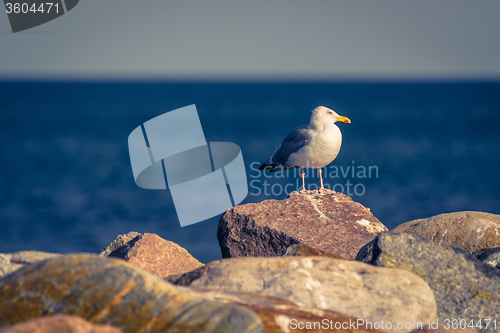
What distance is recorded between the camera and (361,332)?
117 inches

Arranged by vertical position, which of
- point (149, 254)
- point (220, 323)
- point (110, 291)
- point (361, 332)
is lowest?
point (149, 254)

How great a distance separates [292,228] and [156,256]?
190cm

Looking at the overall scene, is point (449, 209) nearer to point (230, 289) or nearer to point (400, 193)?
point (400, 193)

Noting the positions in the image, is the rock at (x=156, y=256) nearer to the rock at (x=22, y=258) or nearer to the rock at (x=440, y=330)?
the rock at (x=22, y=258)

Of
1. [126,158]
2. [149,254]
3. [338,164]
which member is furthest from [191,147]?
[126,158]

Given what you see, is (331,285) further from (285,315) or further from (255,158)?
(255,158)

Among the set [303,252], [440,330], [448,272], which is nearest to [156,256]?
[303,252]

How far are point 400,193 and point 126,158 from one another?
18869 mm

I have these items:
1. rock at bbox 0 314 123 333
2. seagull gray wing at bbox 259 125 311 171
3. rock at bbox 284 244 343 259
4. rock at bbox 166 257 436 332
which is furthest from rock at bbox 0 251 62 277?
seagull gray wing at bbox 259 125 311 171

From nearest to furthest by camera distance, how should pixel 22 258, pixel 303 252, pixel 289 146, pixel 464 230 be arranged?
pixel 22 258 < pixel 303 252 < pixel 464 230 < pixel 289 146

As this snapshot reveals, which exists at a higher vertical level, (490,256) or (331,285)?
(331,285)

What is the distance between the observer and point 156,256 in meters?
5.51

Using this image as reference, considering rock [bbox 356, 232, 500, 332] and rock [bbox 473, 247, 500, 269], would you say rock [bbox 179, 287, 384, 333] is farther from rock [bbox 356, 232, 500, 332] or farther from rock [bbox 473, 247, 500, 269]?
rock [bbox 473, 247, 500, 269]

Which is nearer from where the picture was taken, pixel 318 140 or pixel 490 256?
pixel 490 256
